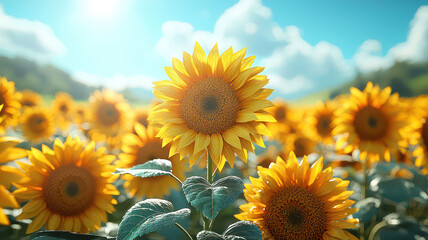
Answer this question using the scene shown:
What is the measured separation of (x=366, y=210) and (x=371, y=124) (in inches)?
50.0

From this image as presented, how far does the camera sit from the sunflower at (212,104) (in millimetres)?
1639

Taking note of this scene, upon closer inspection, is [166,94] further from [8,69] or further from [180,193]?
[8,69]

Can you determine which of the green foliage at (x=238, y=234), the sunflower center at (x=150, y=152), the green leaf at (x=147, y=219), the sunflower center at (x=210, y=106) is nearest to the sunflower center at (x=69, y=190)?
the sunflower center at (x=150, y=152)

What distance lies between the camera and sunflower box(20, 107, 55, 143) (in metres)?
5.79

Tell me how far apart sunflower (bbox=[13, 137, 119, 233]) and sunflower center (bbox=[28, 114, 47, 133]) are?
4.41 meters

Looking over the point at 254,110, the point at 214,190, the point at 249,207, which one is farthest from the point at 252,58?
the point at 249,207

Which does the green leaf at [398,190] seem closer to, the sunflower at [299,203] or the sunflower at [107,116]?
the sunflower at [299,203]

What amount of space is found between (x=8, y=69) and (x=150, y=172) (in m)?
53.7

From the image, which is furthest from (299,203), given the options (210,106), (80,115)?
(80,115)

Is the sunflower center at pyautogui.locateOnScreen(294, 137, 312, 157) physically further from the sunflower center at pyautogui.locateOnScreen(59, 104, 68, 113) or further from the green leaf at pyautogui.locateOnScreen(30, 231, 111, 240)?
the sunflower center at pyautogui.locateOnScreen(59, 104, 68, 113)

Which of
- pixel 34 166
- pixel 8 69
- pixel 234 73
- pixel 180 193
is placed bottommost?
pixel 180 193

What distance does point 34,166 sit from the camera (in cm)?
199

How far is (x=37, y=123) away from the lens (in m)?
5.95

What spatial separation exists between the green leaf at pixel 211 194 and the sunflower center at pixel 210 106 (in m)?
0.33
